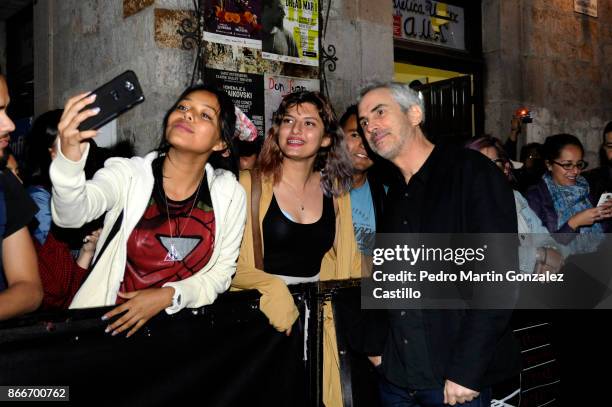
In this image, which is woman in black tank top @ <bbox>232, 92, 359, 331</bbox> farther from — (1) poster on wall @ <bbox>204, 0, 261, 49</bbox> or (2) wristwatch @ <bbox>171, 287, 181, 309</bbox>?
(1) poster on wall @ <bbox>204, 0, 261, 49</bbox>

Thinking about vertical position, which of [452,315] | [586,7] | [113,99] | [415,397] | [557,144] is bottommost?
[415,397]

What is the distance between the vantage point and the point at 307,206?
336 cm

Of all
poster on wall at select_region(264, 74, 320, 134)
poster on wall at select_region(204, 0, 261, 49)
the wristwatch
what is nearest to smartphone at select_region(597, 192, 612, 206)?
poster on wall at select_region(264, 74, 320, 134)

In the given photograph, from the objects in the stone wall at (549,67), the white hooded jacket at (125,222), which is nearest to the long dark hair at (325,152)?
the white hooded jacket at (125,222)

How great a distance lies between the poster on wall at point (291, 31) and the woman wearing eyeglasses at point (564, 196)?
269 cm

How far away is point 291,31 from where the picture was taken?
6.12 metres

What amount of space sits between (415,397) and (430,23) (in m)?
6.82

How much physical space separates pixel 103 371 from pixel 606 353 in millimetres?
3820

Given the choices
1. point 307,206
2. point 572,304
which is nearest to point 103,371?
point 307,206

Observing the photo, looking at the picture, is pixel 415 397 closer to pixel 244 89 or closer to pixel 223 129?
pixel 223 129

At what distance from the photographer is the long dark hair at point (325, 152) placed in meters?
3.48

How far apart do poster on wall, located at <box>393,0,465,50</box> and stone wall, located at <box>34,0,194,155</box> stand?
3514 millimetres

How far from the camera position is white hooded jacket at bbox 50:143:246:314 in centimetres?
226

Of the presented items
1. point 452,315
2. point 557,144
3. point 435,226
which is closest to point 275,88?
point 557,144
